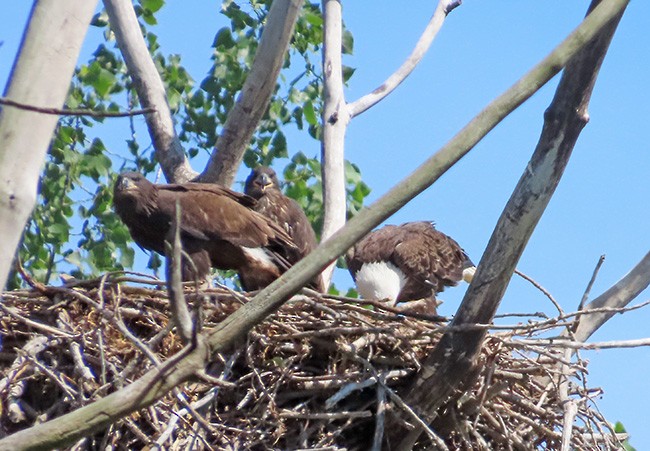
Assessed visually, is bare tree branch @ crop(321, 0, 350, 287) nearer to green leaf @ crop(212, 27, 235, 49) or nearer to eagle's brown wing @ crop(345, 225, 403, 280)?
eagle's brown wing @ crop(345, 225, 403, 280)

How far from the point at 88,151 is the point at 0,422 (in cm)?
494

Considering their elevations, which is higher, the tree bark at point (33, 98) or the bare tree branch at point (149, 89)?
the bare tree branch at point (149, 89)

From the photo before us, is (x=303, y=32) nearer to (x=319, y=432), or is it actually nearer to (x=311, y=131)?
(x=311, y=131)

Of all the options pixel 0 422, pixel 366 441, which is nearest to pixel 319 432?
pixel 366 441

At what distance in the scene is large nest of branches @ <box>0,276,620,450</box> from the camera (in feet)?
18.6

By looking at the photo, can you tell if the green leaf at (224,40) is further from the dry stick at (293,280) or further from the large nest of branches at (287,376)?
the dry stick at (293,280)

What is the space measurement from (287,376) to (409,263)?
11.4 feet

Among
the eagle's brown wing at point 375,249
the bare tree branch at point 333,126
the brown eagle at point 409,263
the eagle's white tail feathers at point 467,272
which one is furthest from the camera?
the eagle's white tail feathers at point 467,272

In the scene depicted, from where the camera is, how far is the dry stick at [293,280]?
332 centimetres

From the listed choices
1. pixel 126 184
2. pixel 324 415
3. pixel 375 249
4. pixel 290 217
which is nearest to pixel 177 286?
pixel 324 415

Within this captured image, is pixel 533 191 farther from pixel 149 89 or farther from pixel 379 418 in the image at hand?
pixel 149 89

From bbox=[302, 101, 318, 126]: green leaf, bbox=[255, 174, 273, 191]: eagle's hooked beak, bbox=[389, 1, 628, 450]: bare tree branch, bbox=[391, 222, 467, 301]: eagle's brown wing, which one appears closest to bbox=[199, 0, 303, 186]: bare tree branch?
bbox=[255, 174, 273, 191]: eagle's hooked beak

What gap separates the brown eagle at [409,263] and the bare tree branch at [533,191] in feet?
11.8

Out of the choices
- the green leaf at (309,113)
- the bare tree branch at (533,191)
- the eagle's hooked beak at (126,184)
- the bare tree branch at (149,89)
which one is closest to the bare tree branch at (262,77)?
the bare tree branch at (149,89)
